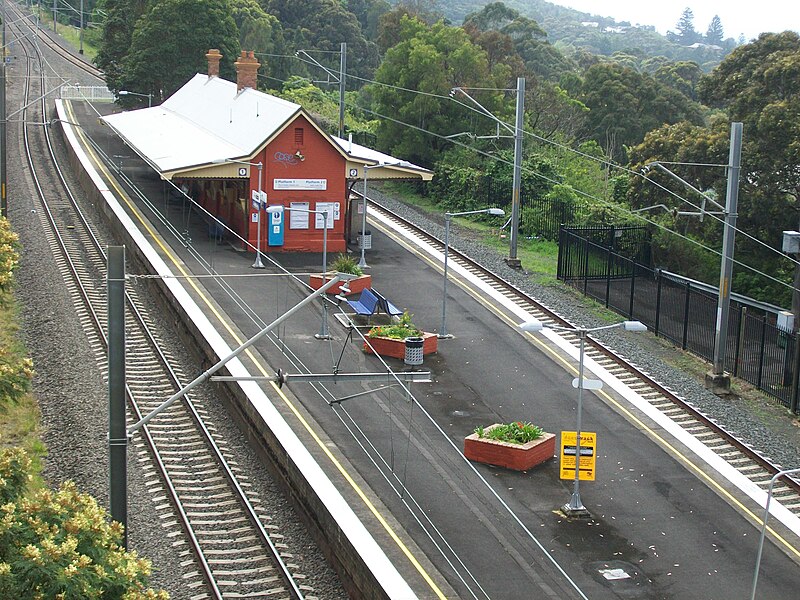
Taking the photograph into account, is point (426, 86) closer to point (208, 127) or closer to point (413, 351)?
point (208, 127)

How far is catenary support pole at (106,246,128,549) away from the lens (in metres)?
14.7

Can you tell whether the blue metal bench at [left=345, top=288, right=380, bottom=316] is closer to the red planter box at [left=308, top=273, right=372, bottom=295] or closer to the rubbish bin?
the red planter box at [left=308, top=273, right=372, bottom=295]

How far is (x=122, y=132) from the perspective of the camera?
178 feet

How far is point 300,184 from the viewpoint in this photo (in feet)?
138

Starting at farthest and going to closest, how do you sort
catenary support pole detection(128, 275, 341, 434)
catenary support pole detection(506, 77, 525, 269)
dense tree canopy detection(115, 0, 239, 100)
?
dense tree canopy detection(115, 0, 239, 100)
catenary support pole detection(506, 77, 525, 269)
catenary support pole detection(128, 275, 341, 434)

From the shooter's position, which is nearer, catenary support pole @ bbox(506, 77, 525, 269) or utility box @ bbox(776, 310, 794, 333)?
utility box @ bbox(776, 310, 794, 333)

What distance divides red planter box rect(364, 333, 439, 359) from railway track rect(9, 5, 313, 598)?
201 inches

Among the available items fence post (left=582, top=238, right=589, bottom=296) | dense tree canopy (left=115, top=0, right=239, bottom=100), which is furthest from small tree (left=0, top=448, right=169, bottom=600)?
dense tree canopy (left=115, top=0, right=239, bottom=100)

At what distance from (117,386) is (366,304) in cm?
1773

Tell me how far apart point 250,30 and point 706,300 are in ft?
208

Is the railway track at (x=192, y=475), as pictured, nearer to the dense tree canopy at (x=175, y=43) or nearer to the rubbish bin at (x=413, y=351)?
the rubbish bin at (x=413, y=351)

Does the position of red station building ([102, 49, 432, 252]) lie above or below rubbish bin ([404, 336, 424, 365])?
above

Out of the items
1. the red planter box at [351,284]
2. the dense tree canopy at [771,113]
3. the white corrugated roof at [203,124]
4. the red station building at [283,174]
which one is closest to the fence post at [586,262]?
the dense tree canopy at [771,113]

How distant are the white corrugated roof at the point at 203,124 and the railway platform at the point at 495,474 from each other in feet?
31.2
